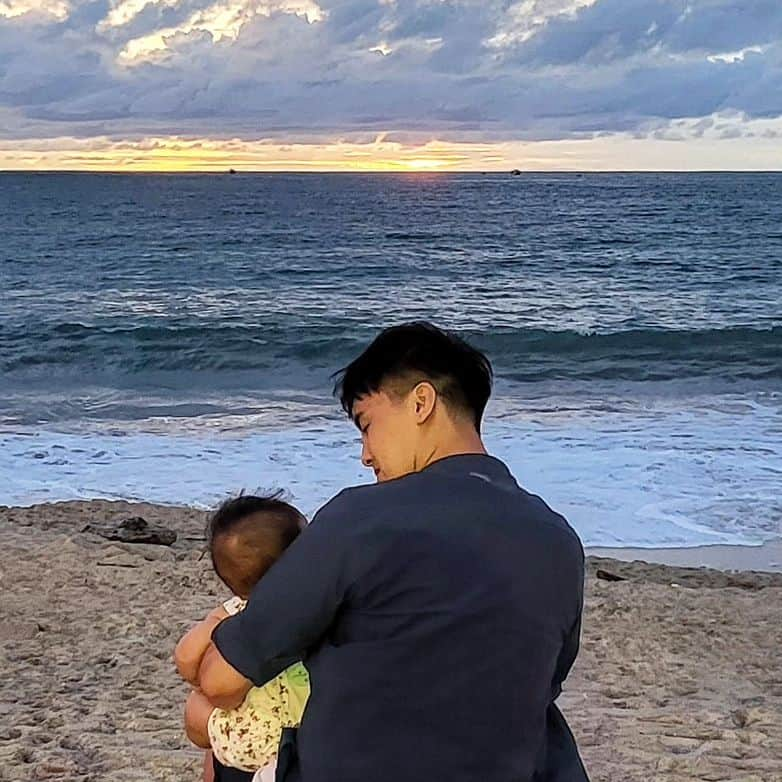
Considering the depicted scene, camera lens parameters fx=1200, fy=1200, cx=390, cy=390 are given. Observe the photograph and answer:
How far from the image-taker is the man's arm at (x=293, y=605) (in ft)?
5.28

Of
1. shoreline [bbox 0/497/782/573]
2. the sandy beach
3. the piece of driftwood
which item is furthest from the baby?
shoreline [bbox 0/497/782/573]

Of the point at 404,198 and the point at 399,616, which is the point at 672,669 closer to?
the point at 399,616

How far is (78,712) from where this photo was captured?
14.3 feet

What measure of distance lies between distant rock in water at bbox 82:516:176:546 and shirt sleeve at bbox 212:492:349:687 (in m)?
5.73

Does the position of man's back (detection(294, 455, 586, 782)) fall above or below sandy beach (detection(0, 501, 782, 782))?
above

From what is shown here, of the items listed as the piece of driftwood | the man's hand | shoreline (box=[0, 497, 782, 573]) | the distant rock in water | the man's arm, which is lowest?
shoreline (box=[0, 497, 782, 573])

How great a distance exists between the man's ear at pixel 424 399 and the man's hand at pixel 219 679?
0.47 meters

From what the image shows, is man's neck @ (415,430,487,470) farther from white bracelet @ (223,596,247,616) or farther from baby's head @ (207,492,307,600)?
white bracelet @ (223,596,247,616)

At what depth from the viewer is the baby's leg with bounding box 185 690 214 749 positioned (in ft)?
7.52

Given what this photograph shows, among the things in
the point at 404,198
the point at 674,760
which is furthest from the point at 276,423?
the point at 404,198

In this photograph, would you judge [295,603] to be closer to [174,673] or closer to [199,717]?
[199,717]

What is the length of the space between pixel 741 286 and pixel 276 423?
62.6 feet

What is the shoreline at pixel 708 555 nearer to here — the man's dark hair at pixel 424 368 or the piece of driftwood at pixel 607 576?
the piece of driftwood at pixel 607 576

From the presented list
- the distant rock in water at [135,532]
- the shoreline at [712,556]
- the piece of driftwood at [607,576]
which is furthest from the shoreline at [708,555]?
the distant rock in water at [135,532]
